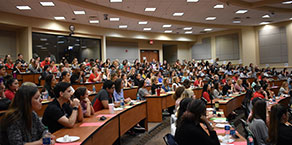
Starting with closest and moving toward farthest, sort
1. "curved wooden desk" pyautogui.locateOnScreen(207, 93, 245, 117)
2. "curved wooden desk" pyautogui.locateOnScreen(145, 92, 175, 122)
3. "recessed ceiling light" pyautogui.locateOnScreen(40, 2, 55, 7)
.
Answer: "curved wooden desk" pyautogui.locateOnScreen(207, 93, 245, 117)
"curved wooden desk" pyautogui.locateOnScreen(145, 92, 175, 122)
"recessed ceiling light" pyautogui.locateOnScreen(40, 2, 55, 7)

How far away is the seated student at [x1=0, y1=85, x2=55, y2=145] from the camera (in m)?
2.11

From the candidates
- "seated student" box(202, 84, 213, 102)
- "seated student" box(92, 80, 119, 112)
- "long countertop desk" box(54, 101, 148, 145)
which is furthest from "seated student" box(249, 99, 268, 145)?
"seated student" box(202, 84, 213, 102)

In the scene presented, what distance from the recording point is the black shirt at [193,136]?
2.57 metres

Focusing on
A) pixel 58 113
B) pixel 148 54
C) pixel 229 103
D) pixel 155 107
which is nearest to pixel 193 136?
pixel 58 113

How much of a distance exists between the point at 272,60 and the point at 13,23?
58.1 feet

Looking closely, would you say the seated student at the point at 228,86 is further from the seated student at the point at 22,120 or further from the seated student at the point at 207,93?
the seated student at the point at 22,120

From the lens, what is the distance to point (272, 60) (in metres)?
17.6

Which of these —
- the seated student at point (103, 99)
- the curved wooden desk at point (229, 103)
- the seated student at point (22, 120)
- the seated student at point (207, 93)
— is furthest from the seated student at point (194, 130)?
the seated student at point (207, 93)

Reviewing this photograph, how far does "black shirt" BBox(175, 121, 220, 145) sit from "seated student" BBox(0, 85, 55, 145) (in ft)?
5.08

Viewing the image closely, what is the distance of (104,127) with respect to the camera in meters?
3.61

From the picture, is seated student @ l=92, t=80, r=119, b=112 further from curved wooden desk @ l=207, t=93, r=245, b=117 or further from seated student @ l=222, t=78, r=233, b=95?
seated student @ l=222, t=78, r=233, b=95

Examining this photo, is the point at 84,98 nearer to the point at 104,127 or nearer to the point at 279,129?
the point at 104,127

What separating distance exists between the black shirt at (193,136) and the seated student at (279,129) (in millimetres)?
1068

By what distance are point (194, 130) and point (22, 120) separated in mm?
1810
